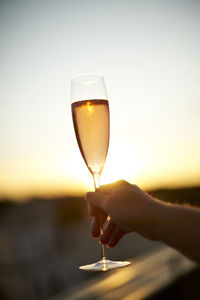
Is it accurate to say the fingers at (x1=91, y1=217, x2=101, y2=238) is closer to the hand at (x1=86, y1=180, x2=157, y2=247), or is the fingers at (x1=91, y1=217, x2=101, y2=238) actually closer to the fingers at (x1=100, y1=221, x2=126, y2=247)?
the fingers at (x1=100, y1=221, x2=126, y2=247)

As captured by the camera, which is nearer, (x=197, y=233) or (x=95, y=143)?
(x=197, y=233)

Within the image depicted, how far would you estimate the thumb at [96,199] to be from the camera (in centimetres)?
146

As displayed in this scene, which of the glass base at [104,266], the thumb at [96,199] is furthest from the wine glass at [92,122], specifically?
the thumb at [96,199]

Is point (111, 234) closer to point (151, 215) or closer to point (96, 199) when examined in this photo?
point (96, 199)

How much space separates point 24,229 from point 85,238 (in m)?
11.6

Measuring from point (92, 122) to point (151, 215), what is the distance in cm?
53

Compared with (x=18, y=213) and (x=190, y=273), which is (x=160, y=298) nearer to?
(x=190, y=273)

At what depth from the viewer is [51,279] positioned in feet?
195

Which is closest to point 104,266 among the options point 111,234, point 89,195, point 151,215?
point 111,234

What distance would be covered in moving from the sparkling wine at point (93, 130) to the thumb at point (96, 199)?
0.59ft

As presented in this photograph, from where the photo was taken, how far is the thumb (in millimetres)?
1458

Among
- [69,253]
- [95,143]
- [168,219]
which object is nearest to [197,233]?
[168,219]

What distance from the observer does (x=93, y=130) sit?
1646mm

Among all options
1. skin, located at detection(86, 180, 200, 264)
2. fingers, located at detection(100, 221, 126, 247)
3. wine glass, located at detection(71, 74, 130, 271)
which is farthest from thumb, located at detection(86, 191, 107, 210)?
fingers, located at detection(100, 221, 126, 247)
